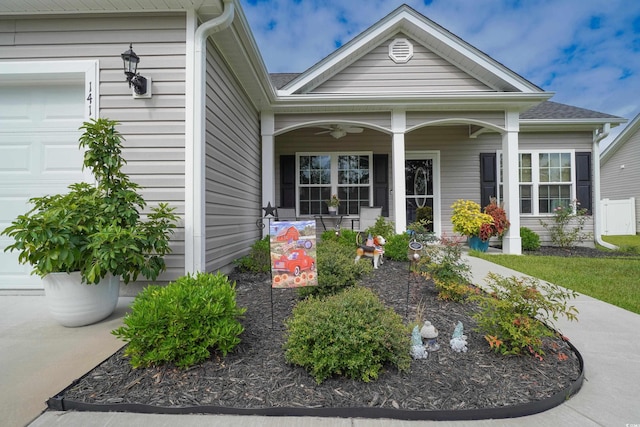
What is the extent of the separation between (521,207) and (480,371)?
7.03m

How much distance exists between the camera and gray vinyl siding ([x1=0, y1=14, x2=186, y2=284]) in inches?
127

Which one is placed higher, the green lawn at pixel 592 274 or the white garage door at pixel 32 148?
the white garage door at pixel 32 148

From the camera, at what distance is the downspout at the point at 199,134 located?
10.5 feet

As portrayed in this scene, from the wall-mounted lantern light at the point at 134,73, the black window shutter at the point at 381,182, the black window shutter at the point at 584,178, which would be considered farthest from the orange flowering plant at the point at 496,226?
the wall-mounted lantern light at the point at 134,73

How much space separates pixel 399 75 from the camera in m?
6.34

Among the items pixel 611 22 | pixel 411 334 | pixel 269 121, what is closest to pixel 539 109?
pixel 269 121

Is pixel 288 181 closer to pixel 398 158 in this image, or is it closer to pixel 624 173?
pixel 398 158

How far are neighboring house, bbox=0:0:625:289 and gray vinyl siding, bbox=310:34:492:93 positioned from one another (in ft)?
0.10

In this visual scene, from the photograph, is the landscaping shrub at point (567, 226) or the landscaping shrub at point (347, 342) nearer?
the landscaping shrub at point (347, 342)

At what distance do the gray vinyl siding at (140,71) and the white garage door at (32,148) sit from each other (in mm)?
399

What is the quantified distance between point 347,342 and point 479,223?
5.47 meters

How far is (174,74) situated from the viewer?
3.25 meters

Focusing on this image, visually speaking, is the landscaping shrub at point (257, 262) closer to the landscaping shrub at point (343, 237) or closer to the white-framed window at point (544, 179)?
the landscaping shrub at point (343, 237)

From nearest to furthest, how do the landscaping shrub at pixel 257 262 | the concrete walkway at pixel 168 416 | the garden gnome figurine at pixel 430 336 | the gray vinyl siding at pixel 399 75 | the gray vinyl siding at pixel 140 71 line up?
the concrete walkway at pixel 168 416
the garden gnome figurine at pixel 430 336
the gray vinyl siding at pixel 140 71
the landscaping shrub at pixel 257 262
the gray vinyl siding at pixel 399 75
